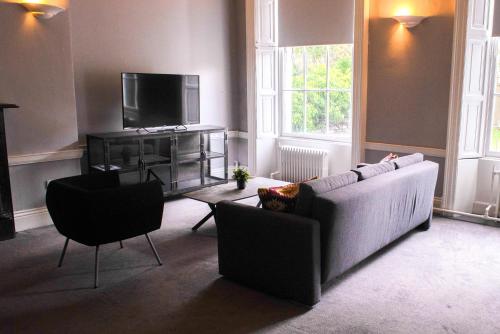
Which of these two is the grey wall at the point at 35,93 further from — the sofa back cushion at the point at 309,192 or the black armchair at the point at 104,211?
the sofa back cushion at the point at 309,192

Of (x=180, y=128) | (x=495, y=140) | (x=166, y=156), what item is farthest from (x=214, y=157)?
(x=495, y=140)

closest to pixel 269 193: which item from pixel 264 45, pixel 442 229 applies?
pixel 442 229

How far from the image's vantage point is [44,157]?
4645mm

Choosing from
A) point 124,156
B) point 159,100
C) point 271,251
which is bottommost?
point 271,251

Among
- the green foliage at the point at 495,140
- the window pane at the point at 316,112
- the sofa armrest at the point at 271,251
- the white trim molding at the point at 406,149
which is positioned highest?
the window pane at the point at 316,112

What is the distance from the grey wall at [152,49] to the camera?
5.10 meters

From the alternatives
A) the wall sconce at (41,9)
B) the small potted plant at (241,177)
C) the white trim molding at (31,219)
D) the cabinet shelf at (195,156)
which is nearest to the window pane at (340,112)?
the cabinet shelf at (195,156)

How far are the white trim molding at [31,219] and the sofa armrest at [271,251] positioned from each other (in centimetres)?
228

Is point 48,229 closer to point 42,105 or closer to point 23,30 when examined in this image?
point 42,105

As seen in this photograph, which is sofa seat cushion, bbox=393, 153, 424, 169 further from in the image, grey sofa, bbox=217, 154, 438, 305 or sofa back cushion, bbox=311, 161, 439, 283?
grey sofa, bbox=217, 154, 438, 305

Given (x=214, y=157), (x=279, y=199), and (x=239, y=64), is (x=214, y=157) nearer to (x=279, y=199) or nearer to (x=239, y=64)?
(x=239, y=64)

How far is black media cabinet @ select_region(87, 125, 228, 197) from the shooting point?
16.7 ft

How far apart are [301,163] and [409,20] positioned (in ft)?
7.32

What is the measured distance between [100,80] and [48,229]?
1717 millimetres
